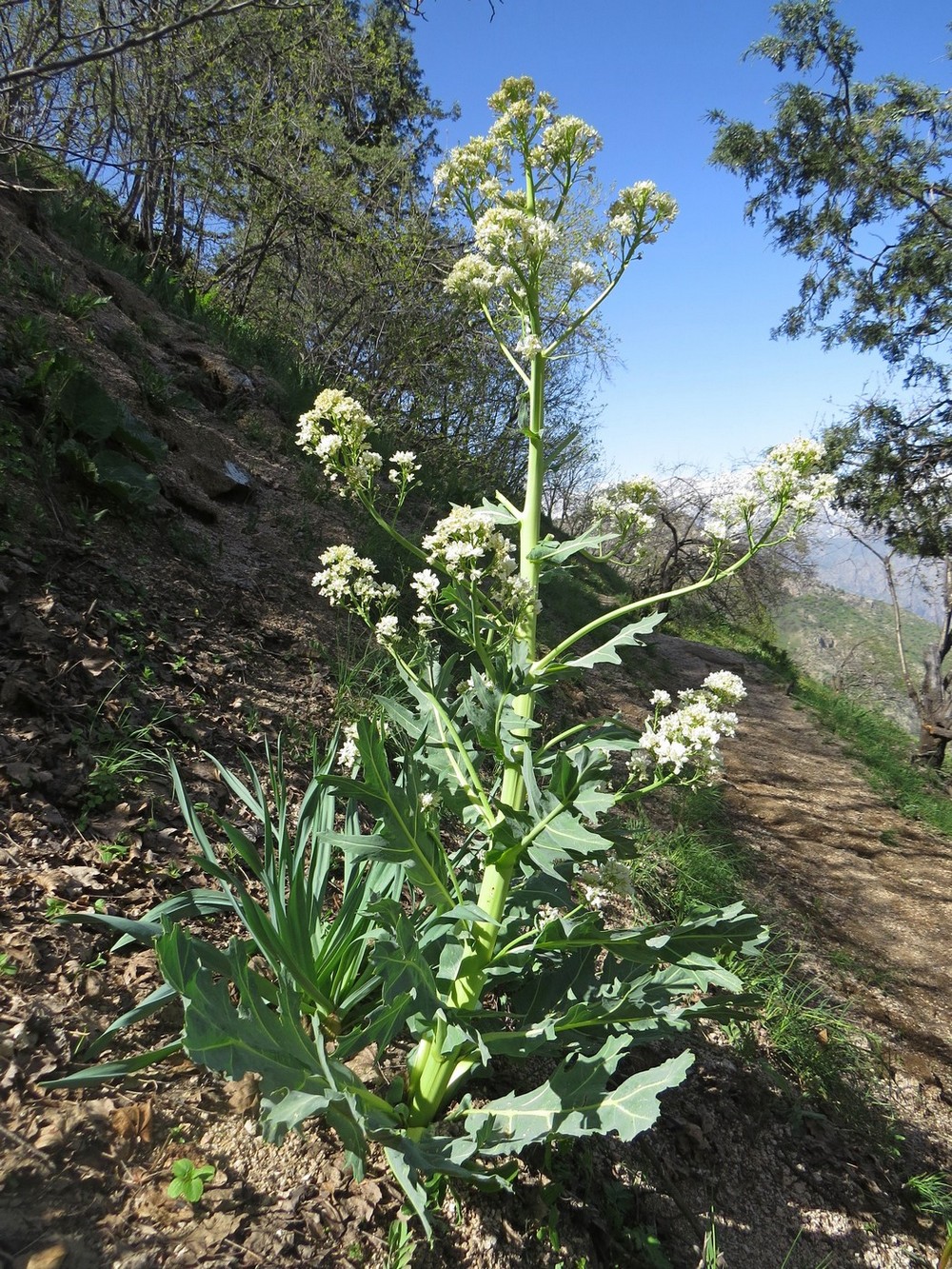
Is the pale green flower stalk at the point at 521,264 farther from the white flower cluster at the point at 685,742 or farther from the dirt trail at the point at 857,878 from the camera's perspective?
the dirt trail at the point at 857,878

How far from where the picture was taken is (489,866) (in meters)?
1.94

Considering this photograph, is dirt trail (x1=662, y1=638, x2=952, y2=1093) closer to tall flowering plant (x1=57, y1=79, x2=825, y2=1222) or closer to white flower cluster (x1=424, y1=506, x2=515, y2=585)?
tall flowering plant (x1=57, y1=79, x2=825, y2=1222)

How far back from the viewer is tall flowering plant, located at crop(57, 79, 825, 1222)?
1.63m

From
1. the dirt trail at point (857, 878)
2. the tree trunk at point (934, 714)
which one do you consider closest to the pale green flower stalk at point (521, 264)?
the dirt trail at point (857, 878)

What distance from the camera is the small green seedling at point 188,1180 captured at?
152 centimetres

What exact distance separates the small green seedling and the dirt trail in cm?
330

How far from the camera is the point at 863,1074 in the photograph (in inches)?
127

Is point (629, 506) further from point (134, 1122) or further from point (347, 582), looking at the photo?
point (134, 1122)

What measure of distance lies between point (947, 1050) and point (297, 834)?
3688 millimetres

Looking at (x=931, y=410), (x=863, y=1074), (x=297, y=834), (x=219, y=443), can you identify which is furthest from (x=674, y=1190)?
(x=931, y=410)

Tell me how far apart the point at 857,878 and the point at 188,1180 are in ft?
17.4

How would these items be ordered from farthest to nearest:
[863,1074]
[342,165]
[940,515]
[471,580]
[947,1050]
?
1. [940,515]
2. [342,165]
3. [947,1050]
4. [863,1074]
5. [471,580]

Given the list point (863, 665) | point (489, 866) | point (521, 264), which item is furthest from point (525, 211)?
point (863, 665)

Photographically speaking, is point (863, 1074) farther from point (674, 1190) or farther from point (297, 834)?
point (297, 834)
